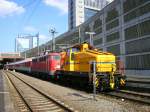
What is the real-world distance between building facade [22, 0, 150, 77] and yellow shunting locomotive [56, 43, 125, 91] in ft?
82.2

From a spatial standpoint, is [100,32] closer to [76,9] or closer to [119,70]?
Result: [119,70]

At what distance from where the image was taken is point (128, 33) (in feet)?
184

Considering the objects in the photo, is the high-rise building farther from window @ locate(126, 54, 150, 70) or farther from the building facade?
window @ locate(126, 54, 150, 70)

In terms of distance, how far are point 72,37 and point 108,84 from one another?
7199 cm

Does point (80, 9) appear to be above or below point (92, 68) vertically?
above

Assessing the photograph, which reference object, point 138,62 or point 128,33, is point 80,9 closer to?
point 128,33

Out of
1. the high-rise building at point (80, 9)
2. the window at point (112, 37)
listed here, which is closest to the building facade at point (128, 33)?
the window at point (112, 37)

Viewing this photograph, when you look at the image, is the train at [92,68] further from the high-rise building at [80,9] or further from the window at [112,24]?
the high-rise building at [80,9]

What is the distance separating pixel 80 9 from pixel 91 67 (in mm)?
130630

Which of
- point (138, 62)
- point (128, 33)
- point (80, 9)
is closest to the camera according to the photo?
point (138, 62)

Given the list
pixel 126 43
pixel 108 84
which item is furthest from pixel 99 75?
pixel 126 43

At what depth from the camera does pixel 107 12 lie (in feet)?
221

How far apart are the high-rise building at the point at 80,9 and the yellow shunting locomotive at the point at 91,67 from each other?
403 ft

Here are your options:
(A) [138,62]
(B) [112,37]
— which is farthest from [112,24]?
(A) [138,62]
